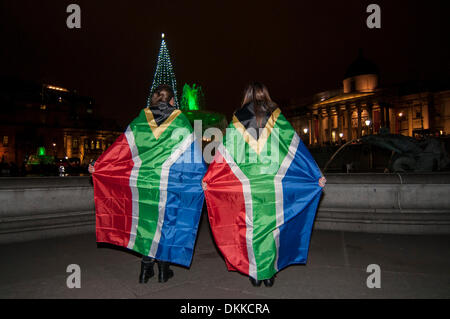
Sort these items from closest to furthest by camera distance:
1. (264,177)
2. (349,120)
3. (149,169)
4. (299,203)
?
(264,177) < (299,203) < (149,169) < (349,120)

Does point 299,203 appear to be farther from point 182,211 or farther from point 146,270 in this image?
point 146,270

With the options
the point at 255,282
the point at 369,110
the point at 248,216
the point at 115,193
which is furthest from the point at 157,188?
the point at 369,110

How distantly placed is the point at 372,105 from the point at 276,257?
235 feet

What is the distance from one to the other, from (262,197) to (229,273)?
1.05 metres

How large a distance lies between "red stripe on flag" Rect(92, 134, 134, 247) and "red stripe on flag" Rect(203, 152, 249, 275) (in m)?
0.98

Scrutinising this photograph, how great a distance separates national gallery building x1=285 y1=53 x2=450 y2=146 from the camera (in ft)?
202

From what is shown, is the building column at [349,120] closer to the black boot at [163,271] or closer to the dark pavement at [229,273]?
the dark pavement at [229,273]

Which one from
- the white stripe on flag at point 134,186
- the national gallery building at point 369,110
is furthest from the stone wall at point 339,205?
the national gallery building at point 369,110

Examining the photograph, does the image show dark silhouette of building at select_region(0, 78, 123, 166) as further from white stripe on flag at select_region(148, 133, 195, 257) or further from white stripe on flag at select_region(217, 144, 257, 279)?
white stripe on flag at select_region(217, 144, 257, 279)

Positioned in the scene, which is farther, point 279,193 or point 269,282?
point 279,193

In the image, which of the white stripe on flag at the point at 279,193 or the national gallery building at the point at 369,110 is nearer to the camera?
the white stripe on flag at the point at 279,193

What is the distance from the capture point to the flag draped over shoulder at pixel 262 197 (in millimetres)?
3754

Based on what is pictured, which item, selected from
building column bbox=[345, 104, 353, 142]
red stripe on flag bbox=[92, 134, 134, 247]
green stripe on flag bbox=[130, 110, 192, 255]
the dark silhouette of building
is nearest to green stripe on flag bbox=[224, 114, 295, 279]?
green stripe on flag bbox=[130, 110, 192, 255]

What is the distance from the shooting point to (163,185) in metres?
3.98
